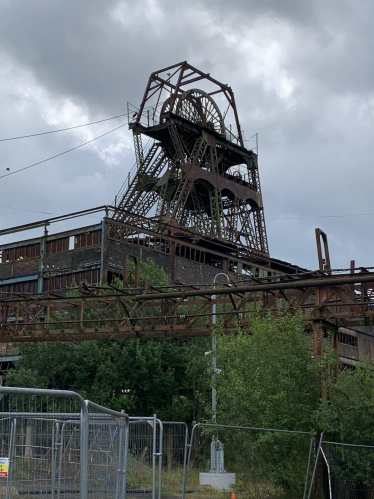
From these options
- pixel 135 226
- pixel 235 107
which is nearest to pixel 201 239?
pixel 135 226

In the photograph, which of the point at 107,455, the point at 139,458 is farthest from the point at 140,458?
the point at 107,455

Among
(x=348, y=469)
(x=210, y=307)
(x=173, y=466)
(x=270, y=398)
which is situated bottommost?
(x=173, y=466)

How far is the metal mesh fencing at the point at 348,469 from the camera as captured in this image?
15.9 m

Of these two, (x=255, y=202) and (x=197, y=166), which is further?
(x=255, y=202)

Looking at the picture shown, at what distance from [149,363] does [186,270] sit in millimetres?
12963

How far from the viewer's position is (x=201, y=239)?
144 feet

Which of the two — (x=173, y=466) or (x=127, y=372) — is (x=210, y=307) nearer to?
(x=173, y=466)

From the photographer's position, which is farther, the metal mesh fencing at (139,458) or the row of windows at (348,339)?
the row of windows at (348,339)

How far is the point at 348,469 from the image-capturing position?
630 inches

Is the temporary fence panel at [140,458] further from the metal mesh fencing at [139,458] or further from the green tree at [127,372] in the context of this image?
the green tree at [127,372]

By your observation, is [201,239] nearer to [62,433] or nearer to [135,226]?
[135,226]

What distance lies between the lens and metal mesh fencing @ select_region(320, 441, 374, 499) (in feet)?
52.1

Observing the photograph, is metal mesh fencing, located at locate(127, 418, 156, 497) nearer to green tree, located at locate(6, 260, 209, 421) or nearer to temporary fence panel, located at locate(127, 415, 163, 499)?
temporary fence panel, located at locate(127, 415, 163, 499)

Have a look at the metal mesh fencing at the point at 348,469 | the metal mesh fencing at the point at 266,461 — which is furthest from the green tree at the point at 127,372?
the metal mesh fencing at the point at 348,469
